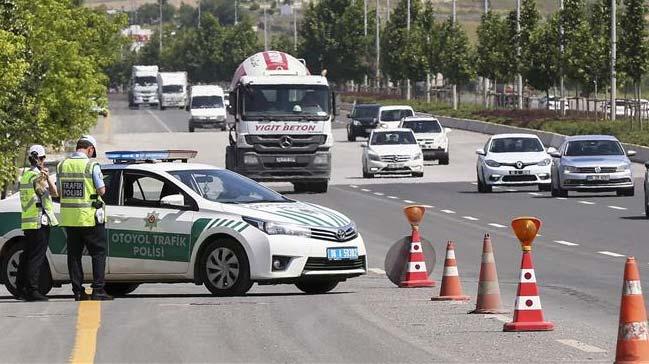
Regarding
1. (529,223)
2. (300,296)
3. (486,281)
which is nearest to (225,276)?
(300,296)

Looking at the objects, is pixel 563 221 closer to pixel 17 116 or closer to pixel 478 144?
pixel 17 116

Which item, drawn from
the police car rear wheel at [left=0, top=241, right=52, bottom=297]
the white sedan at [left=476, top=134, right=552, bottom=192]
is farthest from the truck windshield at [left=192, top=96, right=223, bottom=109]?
the police car rear wheel at [left=0, top=241, right=52, bottom=297]

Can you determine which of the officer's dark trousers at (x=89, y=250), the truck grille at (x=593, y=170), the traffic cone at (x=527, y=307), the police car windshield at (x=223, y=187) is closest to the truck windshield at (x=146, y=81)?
the truck grille at (x=593, y=170)

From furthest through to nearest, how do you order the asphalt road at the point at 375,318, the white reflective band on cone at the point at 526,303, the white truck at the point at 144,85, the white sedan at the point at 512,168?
the white truck at the point at 144,85 < the white sedan at the point at 512,168 < the white reflective band on cone at the point at 526,303 < the asphalt road at the point at 375,318

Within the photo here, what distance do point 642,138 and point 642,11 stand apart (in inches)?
333

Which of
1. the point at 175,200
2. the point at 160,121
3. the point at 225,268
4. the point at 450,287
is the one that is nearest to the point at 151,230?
the point at 175,200

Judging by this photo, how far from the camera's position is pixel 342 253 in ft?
64.8

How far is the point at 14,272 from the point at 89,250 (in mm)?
1213

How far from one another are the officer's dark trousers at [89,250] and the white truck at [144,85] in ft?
421

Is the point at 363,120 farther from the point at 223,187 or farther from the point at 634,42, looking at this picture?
the point at 223,187

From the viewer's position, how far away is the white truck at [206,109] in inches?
3812

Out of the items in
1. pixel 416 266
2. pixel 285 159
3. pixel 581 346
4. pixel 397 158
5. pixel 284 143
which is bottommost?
pixel 397 158

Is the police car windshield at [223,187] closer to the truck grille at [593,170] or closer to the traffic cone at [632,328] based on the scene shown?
the traffic cone at [632,328]

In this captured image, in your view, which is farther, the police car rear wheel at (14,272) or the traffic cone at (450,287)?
the police car rear wheel at (14,272)
